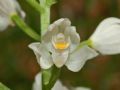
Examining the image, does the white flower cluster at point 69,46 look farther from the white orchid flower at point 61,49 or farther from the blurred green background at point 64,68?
the blurred green background at point 64,68

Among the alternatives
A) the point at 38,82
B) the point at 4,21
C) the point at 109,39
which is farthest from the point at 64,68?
the point at 109,39

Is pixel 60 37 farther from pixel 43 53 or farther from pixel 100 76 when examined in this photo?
pixel 100 76

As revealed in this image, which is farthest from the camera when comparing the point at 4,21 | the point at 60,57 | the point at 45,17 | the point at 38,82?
the point at 38,82

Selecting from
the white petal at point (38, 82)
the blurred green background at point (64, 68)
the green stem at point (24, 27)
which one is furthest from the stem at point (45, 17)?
the blurred green background at point (64, 68)

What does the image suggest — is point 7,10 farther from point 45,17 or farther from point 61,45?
point 61,45

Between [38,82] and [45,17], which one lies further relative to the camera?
[38,82]

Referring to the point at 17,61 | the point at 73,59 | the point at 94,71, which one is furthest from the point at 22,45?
the point at 73,59

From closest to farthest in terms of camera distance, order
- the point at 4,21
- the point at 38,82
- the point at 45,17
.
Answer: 1. the point at 45,17
2. the point at 4,21
3. the point at 38,82

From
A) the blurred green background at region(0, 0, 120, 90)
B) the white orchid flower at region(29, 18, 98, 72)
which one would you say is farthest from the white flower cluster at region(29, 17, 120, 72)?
the blurred green background at region(0, 0, 120, 90)
